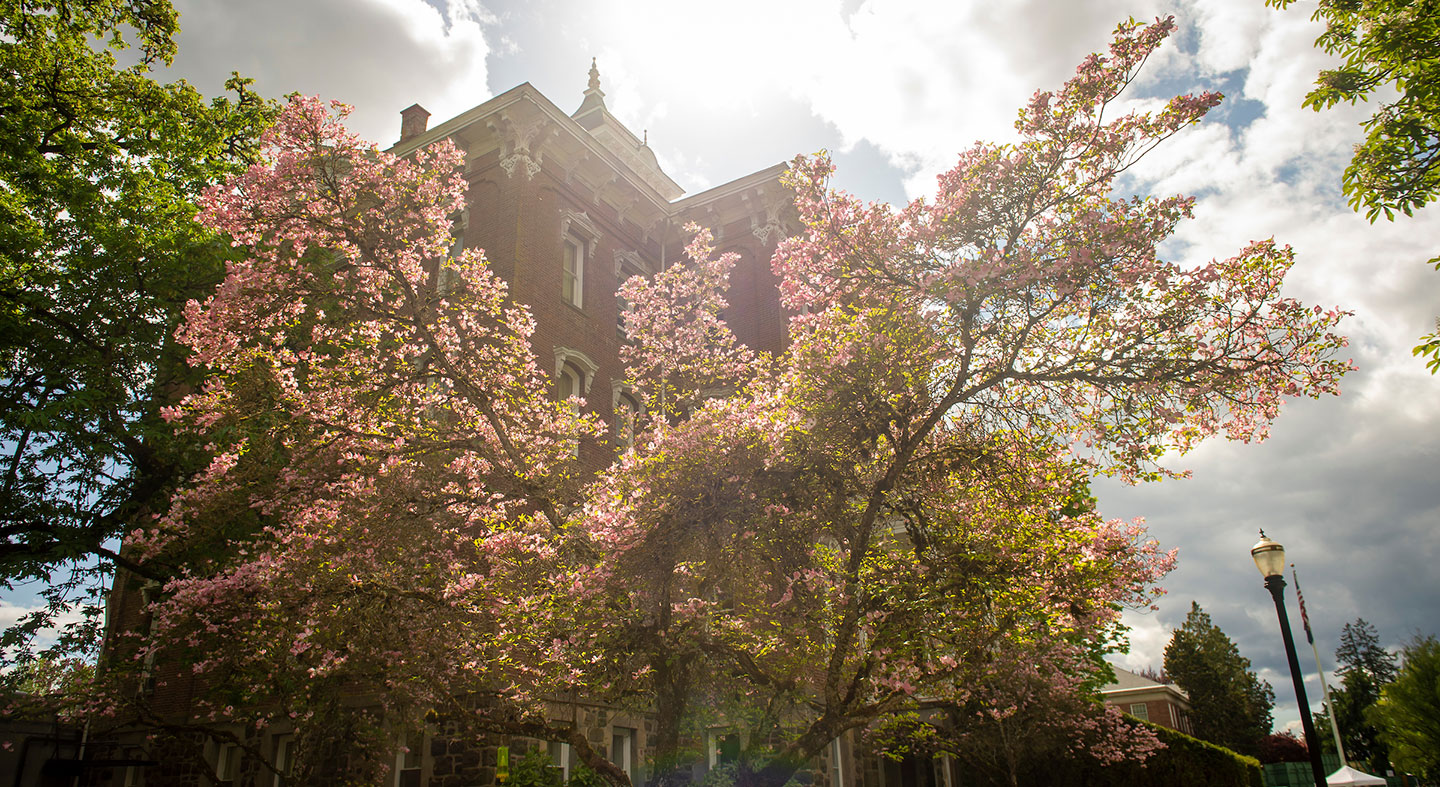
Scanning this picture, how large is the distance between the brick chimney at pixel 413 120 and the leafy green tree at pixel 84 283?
8.21 m

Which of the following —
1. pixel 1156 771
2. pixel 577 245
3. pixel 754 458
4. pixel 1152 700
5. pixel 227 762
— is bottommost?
pixel 1156 771

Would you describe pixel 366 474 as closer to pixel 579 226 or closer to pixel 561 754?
pixel 561 754

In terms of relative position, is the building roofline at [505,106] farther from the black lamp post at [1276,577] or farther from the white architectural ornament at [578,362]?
the black lamp post at [1276,577]

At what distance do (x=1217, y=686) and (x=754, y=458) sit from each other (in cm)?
5981

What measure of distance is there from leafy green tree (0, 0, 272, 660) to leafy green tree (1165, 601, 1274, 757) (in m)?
61.2

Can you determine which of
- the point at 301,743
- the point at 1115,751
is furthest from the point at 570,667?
the point at 1115,751

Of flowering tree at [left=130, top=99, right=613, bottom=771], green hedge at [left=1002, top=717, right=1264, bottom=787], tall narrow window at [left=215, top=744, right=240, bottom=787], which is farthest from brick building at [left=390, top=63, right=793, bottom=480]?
green hedge at [left=1002, top=717, right=1264, bottom=787]

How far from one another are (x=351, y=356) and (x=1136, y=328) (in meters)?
10.1

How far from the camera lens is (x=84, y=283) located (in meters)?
15.0

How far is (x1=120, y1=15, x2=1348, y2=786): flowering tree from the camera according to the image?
9.34m

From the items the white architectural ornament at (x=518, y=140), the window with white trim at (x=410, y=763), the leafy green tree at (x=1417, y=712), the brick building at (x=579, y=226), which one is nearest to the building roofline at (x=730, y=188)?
the brick building at (x=579, y=226)

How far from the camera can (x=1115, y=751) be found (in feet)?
68.3

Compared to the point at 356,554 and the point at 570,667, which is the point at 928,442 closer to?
the point at 570,667

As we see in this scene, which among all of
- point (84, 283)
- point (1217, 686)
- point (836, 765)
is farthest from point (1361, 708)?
point (84, 283)
